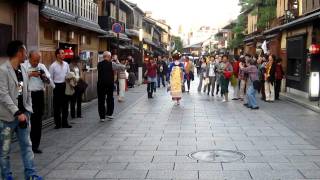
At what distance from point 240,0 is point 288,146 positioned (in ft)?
81.8

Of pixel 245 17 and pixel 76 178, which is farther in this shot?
pixel 245 17

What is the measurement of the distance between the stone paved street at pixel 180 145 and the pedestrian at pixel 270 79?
13.2ft

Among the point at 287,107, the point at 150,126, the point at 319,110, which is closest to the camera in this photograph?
the point at 150,126

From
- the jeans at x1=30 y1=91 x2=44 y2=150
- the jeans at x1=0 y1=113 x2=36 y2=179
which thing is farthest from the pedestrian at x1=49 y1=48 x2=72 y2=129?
the jeans at x1=0 y1=113 x2=36 y2=179

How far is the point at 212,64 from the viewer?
21938mm

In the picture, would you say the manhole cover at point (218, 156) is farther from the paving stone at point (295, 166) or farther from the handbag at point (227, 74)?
the handbag at point (227, 74)

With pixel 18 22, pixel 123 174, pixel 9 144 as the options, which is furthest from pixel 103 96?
pixel 9 144

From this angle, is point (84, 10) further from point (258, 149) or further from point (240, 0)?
point (258, 149)

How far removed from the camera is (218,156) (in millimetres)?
8273

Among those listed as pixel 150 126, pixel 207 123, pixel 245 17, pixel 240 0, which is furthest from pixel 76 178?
pixel 245 17

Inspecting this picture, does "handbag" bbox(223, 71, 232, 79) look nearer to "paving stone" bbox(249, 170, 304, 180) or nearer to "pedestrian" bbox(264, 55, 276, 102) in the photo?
"pedestrian" bbox(264, 55, 276, 102)

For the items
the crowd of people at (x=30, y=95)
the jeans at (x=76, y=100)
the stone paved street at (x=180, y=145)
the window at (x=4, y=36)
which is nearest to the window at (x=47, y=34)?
the crowd of people at (x=30, y=95)

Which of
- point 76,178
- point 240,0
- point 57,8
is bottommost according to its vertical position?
point 76,178

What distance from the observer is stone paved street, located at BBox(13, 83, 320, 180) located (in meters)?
7.11
